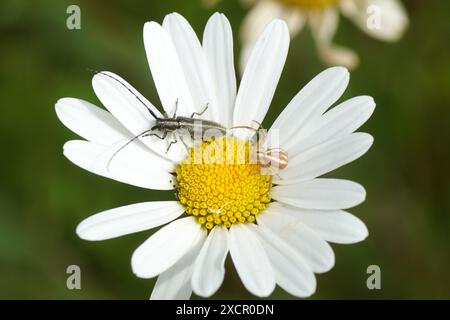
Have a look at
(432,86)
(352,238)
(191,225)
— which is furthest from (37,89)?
(352,238)

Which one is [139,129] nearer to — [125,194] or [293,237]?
[293,237]

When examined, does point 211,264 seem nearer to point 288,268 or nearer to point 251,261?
point 251,261

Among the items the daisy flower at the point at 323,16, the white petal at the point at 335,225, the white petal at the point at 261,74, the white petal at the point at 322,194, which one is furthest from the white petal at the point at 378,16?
the white petal at the point at 335,225

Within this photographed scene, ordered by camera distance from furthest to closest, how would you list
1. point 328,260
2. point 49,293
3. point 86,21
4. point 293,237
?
1. point 86,21
2. point 49,293
3. point 293,237
4. point 328,260

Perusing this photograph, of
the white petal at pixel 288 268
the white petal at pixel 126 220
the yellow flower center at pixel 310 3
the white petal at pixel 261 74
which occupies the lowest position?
the white petal at pixel 288 268

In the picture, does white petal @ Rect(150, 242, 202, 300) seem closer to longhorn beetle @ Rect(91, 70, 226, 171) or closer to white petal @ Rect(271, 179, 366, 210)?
white petal @ Rect(271, 179, 366, 210)

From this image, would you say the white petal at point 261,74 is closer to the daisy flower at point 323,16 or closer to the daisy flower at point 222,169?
the daisy flower at point 222,169
